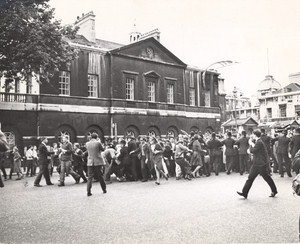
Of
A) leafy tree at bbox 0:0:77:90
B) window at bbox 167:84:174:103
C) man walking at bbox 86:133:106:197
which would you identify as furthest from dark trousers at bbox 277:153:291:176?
window at bbox 167:84:174:103

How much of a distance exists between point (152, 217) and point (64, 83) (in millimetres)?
18616

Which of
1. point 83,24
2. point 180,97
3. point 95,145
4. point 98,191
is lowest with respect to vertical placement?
point 98,191

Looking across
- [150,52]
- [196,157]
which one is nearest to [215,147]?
[196,157]

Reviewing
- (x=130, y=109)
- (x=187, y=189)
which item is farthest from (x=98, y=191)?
(x=130, y=109)

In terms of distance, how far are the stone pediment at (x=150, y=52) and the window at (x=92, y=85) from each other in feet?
9.09

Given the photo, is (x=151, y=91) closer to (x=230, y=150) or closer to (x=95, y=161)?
(x=230, y=150)

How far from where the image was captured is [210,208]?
23.0ft

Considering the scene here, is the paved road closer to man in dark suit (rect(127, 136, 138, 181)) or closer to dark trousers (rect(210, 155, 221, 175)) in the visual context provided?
man in dark suit (rect(127, 136, 138, 181))

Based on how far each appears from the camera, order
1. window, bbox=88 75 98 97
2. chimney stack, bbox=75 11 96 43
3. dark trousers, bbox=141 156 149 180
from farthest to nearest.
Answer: chimney stack, bbox=75 11 96 43 < window, bbox=88 75 98 97 < dark trousers, bbox=141 156 149 180

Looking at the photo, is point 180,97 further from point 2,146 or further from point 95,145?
point 2,146

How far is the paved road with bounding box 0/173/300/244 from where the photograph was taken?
197 inches

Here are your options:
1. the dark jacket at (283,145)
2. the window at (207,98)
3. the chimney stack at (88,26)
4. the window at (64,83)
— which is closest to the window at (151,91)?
the chimney stack at (88,26)

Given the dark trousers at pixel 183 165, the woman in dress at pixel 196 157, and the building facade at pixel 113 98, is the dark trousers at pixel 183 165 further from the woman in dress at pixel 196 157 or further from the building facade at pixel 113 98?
the building facade at pixel 113 98

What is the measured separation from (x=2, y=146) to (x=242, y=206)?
528 cm
